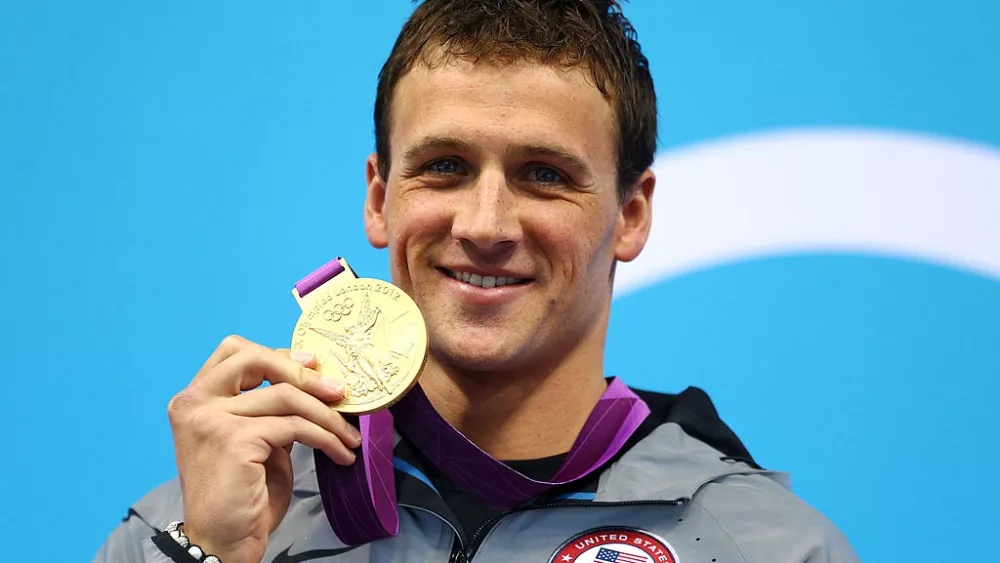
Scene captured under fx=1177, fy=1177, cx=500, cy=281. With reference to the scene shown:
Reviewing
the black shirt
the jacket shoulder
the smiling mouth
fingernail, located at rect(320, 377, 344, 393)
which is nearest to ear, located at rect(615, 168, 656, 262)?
the smiling mouth

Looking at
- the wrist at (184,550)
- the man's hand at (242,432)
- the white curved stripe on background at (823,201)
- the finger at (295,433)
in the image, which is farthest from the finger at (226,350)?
the white curved stripe on background at (823,201)

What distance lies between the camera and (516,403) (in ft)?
6.40

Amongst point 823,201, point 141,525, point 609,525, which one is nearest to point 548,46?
point 609,525

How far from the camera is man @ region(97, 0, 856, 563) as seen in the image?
165 cm

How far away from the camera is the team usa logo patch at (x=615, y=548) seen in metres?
1.75

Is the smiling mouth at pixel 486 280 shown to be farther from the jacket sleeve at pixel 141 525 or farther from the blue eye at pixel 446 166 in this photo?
the jacket sleeve at pixel 141 525

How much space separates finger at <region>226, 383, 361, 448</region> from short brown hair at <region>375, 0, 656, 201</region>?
525mm

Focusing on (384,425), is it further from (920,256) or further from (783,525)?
(920,256)

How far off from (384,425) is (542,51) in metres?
0.64

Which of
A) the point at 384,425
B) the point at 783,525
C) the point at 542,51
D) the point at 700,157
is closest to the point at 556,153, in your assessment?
the point at 542,51

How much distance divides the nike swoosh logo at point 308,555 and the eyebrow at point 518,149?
62 cm

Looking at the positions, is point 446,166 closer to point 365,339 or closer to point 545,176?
point 545,176

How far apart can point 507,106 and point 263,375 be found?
1.81 feet

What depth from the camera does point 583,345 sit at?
197 cm
